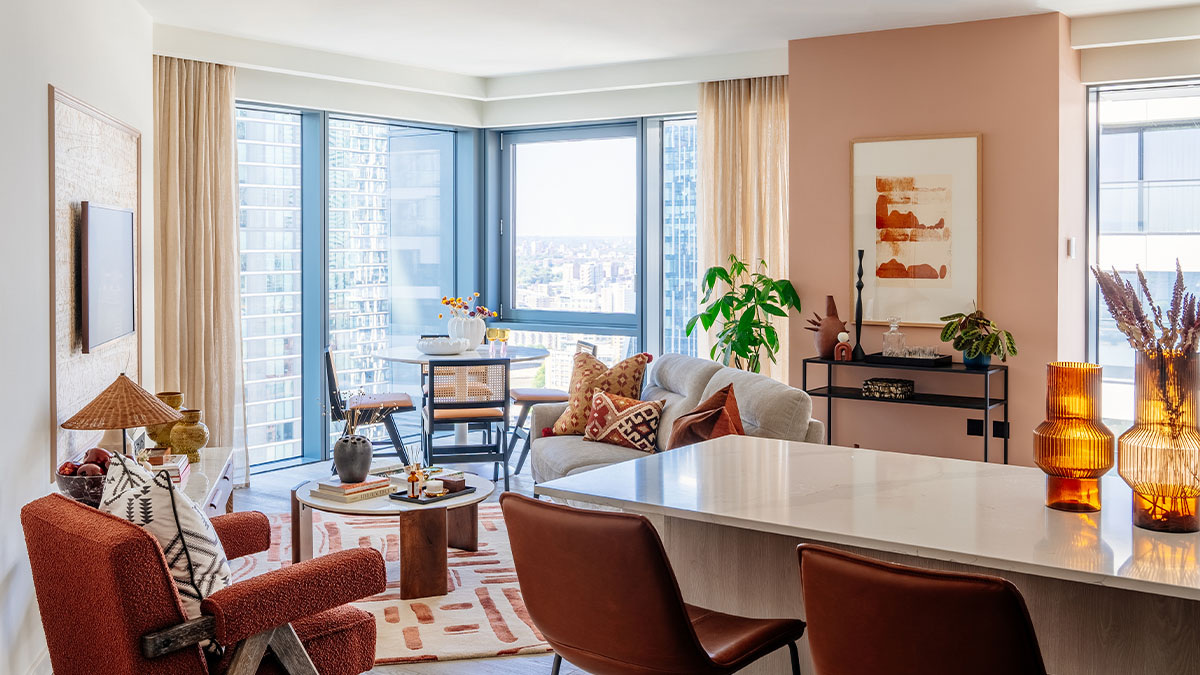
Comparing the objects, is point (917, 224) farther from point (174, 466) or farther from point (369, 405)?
point (174, 466)

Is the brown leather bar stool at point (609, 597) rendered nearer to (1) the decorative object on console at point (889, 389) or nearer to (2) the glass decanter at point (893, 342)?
(1) the decorative object on console at point (889, 389)

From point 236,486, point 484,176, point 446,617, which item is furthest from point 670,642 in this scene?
point 484,176

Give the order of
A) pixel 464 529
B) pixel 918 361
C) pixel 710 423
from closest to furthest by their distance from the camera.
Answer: pixel 710 423
pixel 464 529
pixel 918 361

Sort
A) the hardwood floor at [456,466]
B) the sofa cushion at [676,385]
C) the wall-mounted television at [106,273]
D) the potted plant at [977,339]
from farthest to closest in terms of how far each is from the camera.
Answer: the potted plant at [977,339]
the sofa cushion at [676,385]
the wall-mounted television at [106,273]
the hardwood floor at [456,466]

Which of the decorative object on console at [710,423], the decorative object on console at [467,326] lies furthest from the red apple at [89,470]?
the decorative object on console at [467,326]

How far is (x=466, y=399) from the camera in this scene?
6.05 m

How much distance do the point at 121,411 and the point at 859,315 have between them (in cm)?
387

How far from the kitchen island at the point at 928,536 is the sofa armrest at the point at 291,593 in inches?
24.5

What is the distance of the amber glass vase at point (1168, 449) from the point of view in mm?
2021

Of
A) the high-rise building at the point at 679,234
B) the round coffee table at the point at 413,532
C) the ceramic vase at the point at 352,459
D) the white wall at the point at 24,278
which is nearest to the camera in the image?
the white wall at the point at 24,278

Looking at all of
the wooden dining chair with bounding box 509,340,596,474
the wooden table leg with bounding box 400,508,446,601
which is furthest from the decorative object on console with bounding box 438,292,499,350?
the wooden table leg with bounding box 400,508,446,601

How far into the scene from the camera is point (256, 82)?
21.5 ft

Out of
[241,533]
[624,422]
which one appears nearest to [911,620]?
[241,533]

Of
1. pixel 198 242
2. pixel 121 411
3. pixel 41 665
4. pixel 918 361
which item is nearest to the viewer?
pixel 41 665
